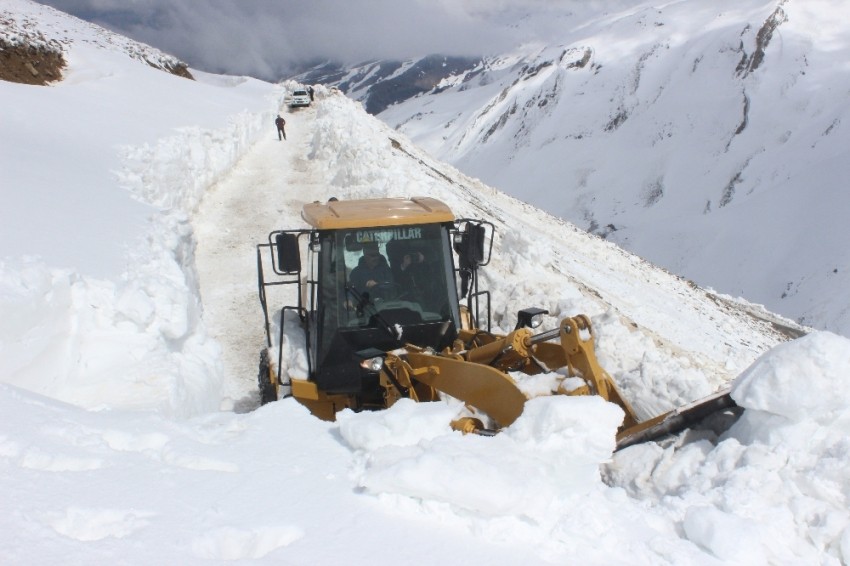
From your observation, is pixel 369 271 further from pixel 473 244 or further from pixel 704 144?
pixel 704 144

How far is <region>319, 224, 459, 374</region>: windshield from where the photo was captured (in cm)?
631

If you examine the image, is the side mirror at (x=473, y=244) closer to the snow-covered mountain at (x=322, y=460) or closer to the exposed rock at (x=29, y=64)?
the snow-covered mountain at (x=322, y=460)

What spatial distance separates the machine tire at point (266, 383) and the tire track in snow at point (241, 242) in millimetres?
547

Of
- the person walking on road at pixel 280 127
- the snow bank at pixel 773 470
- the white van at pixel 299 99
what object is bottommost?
A: the snow bank at pixel 773 470

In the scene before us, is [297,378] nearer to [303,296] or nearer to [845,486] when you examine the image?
[303,296]

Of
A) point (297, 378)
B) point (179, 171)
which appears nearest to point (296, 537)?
point (297, 378)

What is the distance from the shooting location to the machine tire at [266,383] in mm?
6880

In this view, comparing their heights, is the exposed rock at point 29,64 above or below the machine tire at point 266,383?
above

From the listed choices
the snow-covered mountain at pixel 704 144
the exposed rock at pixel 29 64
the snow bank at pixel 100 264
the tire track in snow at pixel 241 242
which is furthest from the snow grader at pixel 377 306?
the snow-covered mountain at pixel 704 144

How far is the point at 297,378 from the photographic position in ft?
21.8

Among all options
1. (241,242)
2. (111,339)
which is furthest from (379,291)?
(241,242)

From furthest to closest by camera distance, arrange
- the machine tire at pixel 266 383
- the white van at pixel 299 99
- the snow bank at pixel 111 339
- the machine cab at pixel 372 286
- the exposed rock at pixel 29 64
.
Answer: the white van at pixel 299 99, the exposed rock at pixel 29 64, the machine tire at pixel 266 383, the machine cab at pixel 372 286, the snow bank at pixel 111 339

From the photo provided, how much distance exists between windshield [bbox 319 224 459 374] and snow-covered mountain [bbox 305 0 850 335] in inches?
2098

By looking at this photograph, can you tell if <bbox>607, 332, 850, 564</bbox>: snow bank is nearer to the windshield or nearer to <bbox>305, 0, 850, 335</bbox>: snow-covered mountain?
the windshield
